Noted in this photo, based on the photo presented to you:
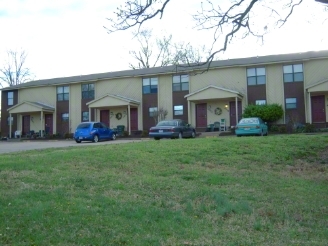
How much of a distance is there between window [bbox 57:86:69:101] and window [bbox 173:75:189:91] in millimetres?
11647

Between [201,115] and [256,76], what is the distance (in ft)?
18.4

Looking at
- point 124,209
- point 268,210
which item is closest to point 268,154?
point 268,210

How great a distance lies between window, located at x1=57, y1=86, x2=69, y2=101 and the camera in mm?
39719

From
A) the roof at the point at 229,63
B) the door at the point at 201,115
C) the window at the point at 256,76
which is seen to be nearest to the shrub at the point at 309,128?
the roof at the point at 229,63

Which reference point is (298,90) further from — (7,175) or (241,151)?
(7,175)

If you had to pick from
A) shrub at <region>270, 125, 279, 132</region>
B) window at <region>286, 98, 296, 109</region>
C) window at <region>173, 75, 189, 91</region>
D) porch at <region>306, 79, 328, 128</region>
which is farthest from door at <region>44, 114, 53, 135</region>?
porch at <region>306, 79, 328, 128</region>

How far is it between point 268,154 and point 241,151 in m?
0.88

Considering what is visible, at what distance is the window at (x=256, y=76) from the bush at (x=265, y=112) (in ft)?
8.89

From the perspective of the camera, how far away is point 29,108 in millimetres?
38781

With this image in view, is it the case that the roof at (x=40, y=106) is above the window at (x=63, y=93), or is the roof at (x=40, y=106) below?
below

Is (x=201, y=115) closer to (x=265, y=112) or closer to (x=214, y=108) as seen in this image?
(x=214, y=108)

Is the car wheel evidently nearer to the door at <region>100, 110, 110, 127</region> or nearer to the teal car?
the teal car

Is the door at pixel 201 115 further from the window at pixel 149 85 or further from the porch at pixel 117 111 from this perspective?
the porch at pixel 117 111

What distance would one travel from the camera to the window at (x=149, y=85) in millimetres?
35844
